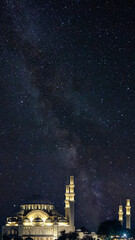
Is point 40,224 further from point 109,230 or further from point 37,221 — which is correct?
point 109,230

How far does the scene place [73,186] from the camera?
94.3 m

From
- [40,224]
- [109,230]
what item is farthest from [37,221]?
[109,230]

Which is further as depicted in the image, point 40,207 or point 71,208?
point 40,207

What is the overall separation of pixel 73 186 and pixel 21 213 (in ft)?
46.7

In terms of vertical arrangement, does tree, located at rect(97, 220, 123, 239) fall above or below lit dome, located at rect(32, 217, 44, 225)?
below

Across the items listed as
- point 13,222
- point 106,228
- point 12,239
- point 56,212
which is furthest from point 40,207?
point 106,228

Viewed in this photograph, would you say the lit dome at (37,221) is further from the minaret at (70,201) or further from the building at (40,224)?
the minaret at (70,201)

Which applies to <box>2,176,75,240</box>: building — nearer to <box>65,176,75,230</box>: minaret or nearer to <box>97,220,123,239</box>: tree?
<box>65,176,75,230</box>: minaret

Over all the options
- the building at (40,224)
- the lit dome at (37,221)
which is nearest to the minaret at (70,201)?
the building at (40,224)

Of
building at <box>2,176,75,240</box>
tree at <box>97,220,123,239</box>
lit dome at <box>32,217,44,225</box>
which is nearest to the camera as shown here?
tree at <box>97,220,123,239</box>

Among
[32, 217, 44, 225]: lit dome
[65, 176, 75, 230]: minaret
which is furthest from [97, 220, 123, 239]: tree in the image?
[32, 217, 44, 225]: lit dome

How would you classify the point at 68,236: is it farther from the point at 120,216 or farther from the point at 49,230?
the point at 120,216

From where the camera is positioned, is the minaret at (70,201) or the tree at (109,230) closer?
the tree at (109,230)

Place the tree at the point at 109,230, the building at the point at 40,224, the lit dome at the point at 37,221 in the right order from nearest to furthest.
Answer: the tree at the point at 109,230
the building at the point at 40,224
the lit dome at the point at 37,221
